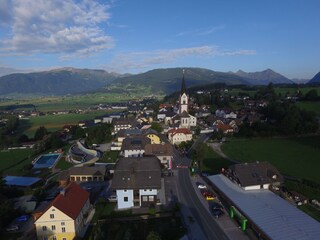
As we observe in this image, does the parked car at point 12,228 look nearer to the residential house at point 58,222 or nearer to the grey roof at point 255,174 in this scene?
the residential house at point 58,222

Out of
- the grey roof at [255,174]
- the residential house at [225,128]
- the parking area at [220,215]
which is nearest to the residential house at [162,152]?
the parking area at [220,215]

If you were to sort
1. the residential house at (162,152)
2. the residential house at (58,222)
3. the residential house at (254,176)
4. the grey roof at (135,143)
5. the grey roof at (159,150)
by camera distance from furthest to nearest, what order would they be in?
the grey roof at (135,143)
the grey roof at (159,150)
the residential house at (162,152)
the residential house at (254,176)
the residential house at (58,222)

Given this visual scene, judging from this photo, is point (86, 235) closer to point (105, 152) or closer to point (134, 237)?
point (134, 237)

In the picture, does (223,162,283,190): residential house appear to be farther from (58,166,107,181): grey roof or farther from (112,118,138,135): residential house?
(112,118,138,135): residential house

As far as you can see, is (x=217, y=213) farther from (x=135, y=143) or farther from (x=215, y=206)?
(x=135, y=143)

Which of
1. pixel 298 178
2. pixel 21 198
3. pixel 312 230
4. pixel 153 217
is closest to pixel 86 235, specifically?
pixel 153 217

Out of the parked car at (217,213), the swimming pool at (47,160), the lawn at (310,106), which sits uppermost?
the lawn at (310,106)
